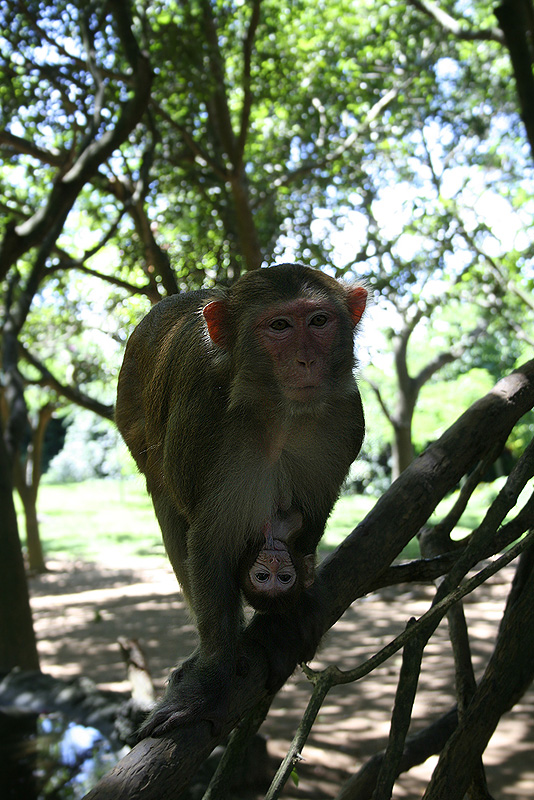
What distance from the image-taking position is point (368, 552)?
2850 millimetres

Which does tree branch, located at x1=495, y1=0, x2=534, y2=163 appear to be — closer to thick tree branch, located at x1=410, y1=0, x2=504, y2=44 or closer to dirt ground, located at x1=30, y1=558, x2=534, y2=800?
thick tree branch, located at x1=410, y1=0, x2=504, y2=44

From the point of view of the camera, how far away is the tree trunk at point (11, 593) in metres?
6.58

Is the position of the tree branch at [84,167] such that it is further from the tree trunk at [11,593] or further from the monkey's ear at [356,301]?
the monkey's ear at [356,301]

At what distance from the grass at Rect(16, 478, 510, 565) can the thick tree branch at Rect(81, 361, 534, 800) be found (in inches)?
367

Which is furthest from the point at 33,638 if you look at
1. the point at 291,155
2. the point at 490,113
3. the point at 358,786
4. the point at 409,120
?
the point at 490,113

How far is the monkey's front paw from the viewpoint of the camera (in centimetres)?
224

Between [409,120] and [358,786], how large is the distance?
11.4m

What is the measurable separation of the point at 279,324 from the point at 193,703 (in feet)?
4.14

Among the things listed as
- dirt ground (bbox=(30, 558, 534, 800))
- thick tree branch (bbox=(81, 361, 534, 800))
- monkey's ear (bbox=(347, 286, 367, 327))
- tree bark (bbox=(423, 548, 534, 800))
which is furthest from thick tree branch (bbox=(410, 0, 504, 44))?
dirt ground (bbox=(30, 558, 534, 800))

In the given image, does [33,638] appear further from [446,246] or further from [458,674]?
[446,246]

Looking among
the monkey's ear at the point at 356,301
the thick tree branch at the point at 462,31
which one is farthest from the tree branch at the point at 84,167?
the monkey's ear at the point at 356,301

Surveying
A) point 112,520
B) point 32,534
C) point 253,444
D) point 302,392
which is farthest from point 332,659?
point 112,520

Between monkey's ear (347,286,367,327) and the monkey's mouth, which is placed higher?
monkey's ear (347,286,367,327)

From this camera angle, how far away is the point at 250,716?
270 centimetres
